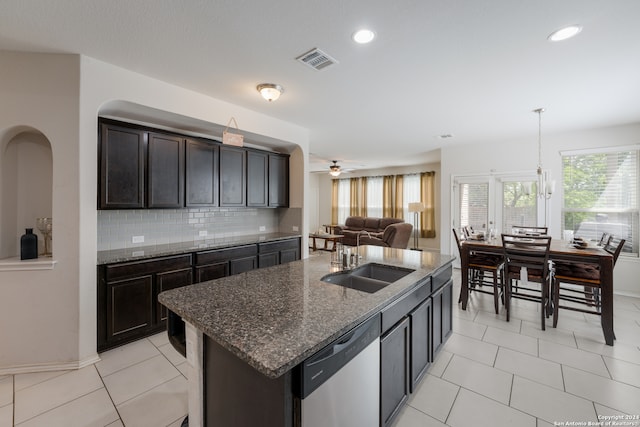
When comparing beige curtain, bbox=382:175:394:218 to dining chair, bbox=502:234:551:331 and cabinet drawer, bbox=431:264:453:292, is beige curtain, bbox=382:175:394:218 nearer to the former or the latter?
dining chair, bbox=502:234:551:331

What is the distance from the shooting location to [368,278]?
2.15m

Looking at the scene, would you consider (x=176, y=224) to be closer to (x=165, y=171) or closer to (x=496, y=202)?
(x=165, y=171)

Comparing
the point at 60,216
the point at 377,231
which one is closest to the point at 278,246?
the point at 60,216

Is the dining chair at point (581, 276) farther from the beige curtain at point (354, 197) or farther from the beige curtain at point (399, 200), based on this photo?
the beige curtain at point (354, 197)

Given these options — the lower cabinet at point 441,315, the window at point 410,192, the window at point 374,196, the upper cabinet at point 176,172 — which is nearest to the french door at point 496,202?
the window at point 410,192

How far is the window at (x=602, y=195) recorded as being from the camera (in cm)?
420

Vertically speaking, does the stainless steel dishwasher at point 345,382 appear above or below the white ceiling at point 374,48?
below

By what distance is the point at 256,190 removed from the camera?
4.19 m

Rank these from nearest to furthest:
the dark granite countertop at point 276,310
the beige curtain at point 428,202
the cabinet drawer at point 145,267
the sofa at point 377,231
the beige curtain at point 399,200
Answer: the dark granite countertop at point 276,310
the cabinet drawer at point 145,267
the sofa at point 377,231
the beige curtain at point 428,202
the beige curtain at point 399,200

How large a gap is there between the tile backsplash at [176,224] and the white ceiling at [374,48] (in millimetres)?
1604

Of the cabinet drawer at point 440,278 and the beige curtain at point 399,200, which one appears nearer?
the cabinet drawer at point 440,278

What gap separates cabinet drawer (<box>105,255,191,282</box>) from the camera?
252 centimetres

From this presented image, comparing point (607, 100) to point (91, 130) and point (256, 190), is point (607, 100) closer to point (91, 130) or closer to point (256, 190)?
point (256, 190)

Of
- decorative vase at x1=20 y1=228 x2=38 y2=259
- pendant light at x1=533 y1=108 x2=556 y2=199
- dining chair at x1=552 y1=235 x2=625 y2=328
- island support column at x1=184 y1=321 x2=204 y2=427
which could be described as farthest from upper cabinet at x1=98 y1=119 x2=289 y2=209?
pendant light at x1=533 y1=108 x2=556 y2=199
